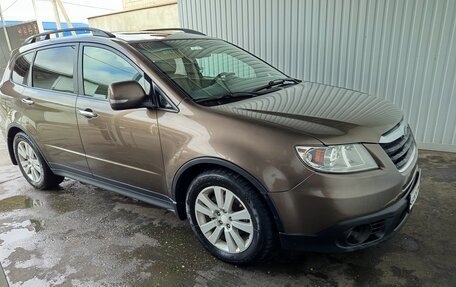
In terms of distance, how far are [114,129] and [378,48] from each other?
337 cm

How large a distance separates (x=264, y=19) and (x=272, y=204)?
358cm

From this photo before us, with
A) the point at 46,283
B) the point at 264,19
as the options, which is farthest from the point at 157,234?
the point at 264,19

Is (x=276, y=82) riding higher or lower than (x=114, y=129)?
higher

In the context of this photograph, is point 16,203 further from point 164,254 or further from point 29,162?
point 164,254

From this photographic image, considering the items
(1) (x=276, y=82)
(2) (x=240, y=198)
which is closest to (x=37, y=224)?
(2) (x=240, y=198)

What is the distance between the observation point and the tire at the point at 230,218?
2115 millimetres

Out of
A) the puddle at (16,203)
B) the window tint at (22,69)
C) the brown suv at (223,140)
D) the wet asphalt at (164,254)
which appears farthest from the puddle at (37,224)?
the window tint at (22,69)

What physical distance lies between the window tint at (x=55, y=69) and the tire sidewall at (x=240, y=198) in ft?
5.01

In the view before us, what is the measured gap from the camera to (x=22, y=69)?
3.60m

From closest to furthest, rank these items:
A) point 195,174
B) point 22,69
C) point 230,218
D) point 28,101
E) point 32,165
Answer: point 230,218, point 195,174, point 28,101, point 22,69, point 32,165

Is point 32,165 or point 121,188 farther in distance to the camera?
point 32,165

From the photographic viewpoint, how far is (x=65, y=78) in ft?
10.1

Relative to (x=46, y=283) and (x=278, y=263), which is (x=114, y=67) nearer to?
(x=46, y=283)

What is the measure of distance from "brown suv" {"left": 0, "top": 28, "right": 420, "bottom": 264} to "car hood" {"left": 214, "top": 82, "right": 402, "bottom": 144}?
1cm
